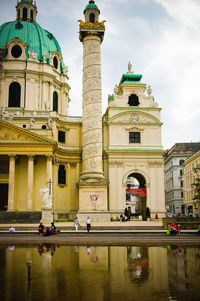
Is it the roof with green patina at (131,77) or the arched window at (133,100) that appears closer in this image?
the arched window at (133,100)

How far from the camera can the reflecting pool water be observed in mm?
7988

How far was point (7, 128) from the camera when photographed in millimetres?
40156

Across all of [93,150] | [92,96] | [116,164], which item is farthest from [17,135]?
[116,164]

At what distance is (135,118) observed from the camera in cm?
4722

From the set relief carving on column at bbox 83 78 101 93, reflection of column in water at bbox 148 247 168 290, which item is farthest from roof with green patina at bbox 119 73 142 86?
reflection of column in water at bbox 148 247 168 290

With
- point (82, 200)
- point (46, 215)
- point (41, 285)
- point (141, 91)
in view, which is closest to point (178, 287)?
point (41, 285)

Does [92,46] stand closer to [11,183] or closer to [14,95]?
[14,95]

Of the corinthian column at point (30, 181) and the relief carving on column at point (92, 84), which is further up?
the relief carving on column at point (92, 84)

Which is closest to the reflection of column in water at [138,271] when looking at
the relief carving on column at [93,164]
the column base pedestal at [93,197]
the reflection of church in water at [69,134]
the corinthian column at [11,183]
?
the reflection of church in water at [69,134]

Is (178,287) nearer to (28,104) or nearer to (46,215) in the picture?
(46,215)

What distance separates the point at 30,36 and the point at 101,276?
165 ft

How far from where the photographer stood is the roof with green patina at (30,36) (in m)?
Result: 52.7

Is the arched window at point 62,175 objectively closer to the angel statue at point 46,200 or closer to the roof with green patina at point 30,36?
the angel statue at point 46,200

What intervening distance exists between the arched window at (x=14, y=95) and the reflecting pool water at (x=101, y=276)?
37585 mm
